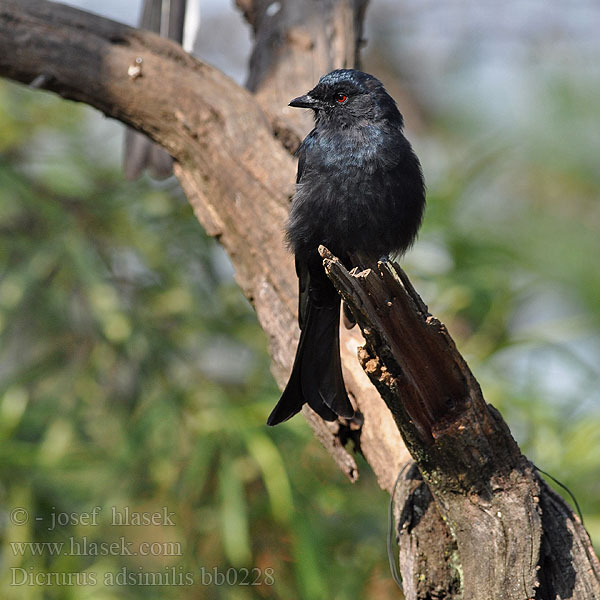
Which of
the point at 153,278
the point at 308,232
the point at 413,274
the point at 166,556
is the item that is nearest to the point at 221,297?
the point at 153,278

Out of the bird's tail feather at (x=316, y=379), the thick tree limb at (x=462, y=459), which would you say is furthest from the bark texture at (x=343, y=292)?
the bird's tail feather at (x=316, y=379)

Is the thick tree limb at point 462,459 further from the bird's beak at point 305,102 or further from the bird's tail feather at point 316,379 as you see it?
the bird's beak at point 305,102

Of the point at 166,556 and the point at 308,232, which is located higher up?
the point at 308,232

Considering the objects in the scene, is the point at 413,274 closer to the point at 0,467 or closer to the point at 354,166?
the point at 354,166

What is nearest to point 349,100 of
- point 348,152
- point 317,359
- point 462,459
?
point 348,152

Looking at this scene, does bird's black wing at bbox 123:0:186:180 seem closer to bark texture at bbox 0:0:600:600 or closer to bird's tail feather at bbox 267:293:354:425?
bark texture at bbox 0:0:600:600

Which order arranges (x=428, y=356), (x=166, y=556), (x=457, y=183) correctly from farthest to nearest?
(x=457, y=183), (x=166, y=556), (x=428, y=356)

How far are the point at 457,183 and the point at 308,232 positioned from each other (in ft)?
9.41

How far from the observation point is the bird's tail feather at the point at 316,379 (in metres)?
2.63

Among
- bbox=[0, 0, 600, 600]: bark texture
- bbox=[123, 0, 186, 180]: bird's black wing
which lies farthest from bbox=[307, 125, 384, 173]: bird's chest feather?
bbox=[123, 0, 186, 180]: bird's black wing

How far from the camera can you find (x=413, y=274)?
497cm

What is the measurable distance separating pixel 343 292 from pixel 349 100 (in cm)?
116

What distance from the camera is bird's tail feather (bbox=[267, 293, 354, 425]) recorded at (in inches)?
104

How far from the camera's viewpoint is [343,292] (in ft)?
6.82
